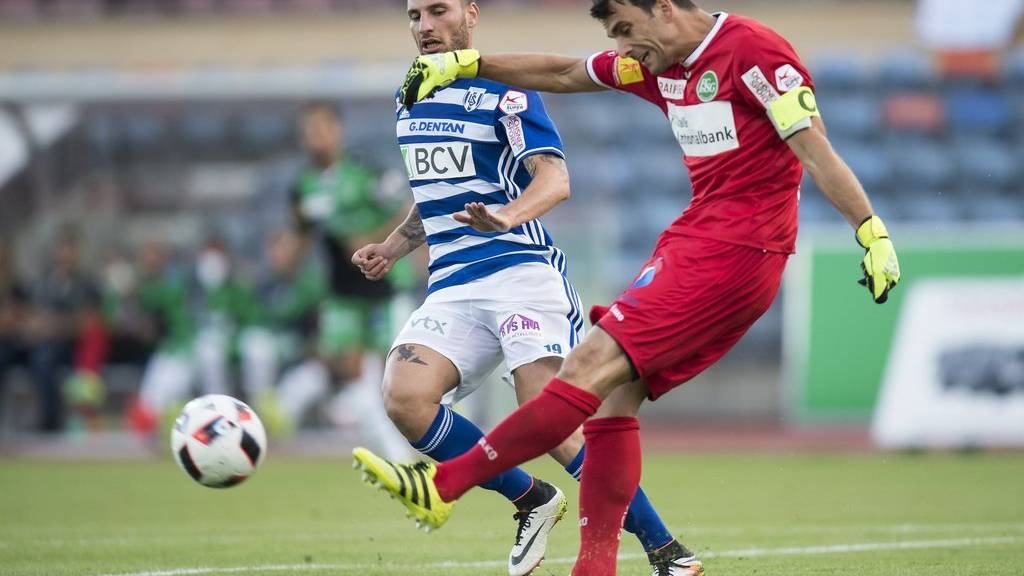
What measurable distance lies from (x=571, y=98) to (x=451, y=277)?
9.38m

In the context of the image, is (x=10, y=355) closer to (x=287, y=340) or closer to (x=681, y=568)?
(x=287, y=340)

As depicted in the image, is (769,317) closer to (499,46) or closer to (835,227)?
(835,227)

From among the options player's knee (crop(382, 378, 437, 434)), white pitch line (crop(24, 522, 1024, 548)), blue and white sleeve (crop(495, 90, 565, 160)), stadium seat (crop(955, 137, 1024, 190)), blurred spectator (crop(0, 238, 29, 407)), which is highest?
blue and white sleeve (crop(495, 90, 565, 160))

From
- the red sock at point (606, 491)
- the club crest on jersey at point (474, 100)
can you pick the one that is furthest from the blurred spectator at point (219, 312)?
the red sock at point (606, 491)

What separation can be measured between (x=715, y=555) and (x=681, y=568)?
1.09 meters

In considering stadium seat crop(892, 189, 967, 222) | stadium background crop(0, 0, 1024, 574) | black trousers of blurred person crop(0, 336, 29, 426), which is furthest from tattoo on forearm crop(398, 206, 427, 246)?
stadium seat crop(892, 189, 967, 222)

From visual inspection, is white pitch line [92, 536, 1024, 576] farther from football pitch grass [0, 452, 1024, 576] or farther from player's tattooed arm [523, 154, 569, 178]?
player's tattooed arm [523, 154, 569, 178]

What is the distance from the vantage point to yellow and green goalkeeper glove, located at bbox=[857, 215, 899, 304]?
4344 millimetres

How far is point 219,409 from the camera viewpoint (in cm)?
572

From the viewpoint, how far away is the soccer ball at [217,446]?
217 inches

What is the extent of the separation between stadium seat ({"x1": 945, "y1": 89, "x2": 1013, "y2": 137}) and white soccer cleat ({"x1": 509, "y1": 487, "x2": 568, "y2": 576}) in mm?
12799

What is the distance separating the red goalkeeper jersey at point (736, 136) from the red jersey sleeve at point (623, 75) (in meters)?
0.12

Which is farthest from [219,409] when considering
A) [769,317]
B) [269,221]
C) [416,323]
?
[769,317]

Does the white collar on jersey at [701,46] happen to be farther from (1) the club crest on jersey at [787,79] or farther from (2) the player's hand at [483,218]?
(2) the player's hand at [483,218]
